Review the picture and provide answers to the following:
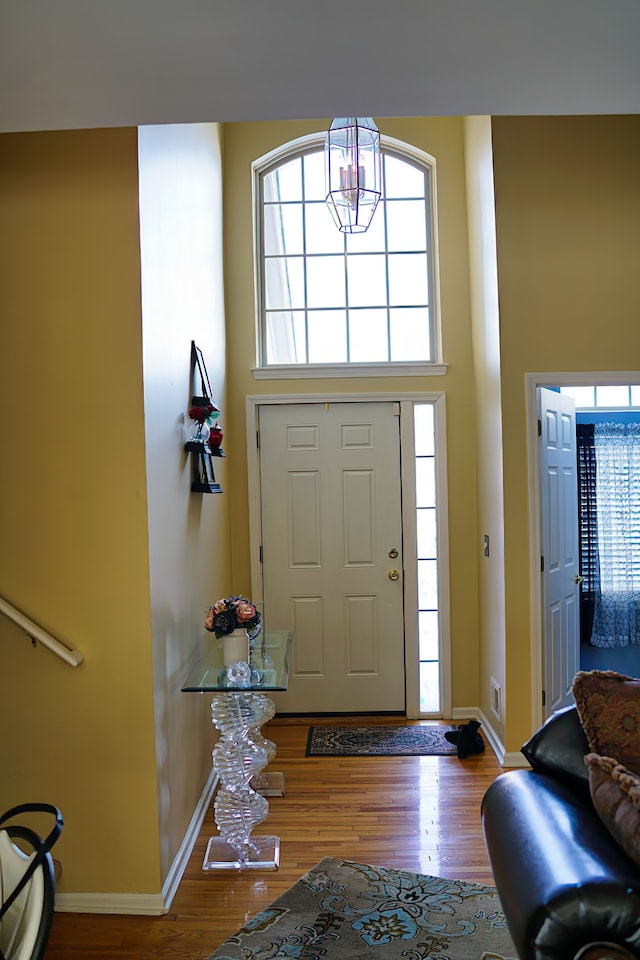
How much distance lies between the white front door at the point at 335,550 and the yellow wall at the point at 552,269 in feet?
3.38

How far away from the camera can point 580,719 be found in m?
2.22

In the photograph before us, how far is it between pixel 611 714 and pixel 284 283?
3.79 m

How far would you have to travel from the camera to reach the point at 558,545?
4.39 m

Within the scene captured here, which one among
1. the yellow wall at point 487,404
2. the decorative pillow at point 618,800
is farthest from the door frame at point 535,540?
the decorative pillow at point 618,800

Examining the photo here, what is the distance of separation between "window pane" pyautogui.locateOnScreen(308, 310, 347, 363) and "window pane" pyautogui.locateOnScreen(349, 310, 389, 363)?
0.19ft

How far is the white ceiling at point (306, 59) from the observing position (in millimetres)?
1964

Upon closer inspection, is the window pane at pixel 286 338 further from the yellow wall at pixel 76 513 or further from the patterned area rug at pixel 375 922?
the patterned area rug at pixel 375 922

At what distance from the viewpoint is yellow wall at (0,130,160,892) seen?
112 inches

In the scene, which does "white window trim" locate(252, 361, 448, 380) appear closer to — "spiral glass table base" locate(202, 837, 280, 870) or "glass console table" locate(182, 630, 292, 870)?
"glass console table" locate(182, 630, 292, 870)

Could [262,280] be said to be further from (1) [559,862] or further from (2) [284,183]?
(1) [559,862]

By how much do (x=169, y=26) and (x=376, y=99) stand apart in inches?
28.4

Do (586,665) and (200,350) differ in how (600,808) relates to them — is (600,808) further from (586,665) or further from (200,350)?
(586,665)

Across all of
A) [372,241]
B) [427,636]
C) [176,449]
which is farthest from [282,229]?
[427,636]

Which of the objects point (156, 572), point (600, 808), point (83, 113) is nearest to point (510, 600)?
point (156, 572)
